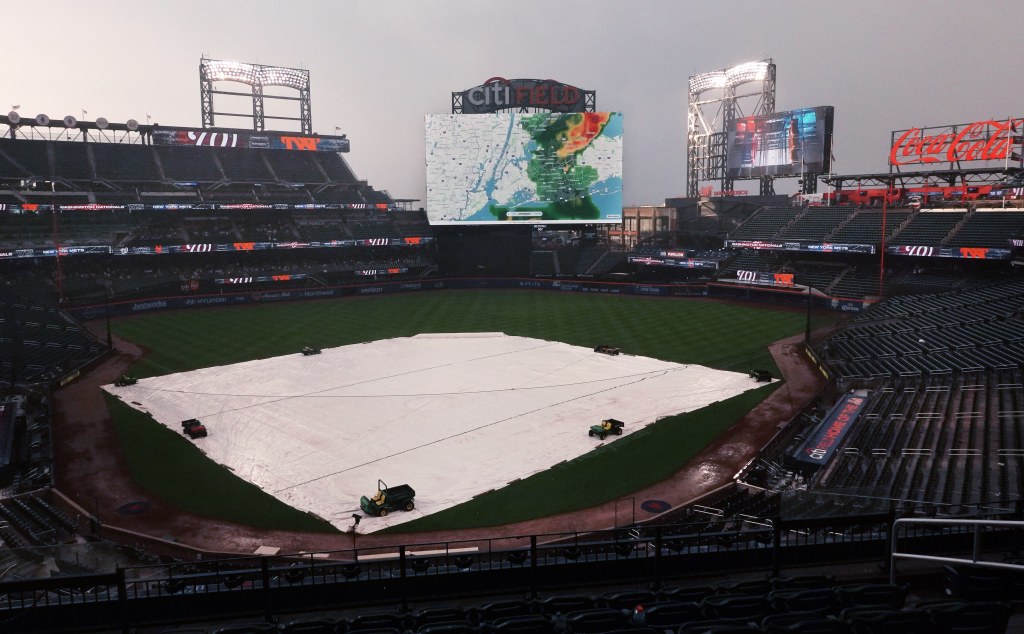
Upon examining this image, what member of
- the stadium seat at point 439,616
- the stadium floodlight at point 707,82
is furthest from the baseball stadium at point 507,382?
the stadium floodlight at point 707,82

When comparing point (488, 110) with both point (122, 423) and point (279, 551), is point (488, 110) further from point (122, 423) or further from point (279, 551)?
point (279, 551)

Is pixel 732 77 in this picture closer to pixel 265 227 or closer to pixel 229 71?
pixel 265 227

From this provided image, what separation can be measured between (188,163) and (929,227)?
79647 millimetres

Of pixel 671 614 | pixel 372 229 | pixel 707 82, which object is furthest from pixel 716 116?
pixel 671 614

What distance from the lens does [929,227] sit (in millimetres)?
56000

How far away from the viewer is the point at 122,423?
2827 centimetres

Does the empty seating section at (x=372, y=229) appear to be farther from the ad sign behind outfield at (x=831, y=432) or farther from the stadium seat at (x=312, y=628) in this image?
the stadium seat at (x=312, y=628)

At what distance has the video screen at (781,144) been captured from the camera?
A: 69.2 metres

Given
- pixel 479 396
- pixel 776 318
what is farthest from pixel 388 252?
pixel 479 396

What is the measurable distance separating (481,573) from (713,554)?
406 centimetres

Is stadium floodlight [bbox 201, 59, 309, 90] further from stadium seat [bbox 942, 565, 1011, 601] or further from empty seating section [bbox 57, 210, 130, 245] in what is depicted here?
stadium seat [bbox 942, 565, 1011, 601]

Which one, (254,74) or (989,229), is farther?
(254,74)

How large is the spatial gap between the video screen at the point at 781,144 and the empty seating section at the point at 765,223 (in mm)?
4549

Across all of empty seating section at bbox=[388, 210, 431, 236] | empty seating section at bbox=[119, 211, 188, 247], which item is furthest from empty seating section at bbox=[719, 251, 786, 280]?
empty seating section at bbox=[119, 211, 188, 247]
